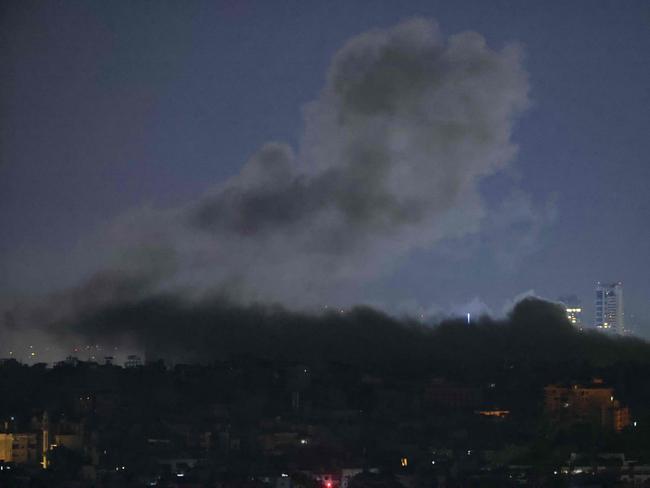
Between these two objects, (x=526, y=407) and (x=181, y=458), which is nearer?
(x=181, y=458)

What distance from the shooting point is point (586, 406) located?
2158cm

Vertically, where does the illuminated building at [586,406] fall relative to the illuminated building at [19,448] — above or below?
above

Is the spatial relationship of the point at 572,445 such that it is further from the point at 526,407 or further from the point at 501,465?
the point at 526,407

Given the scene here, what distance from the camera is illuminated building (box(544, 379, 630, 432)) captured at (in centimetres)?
2086

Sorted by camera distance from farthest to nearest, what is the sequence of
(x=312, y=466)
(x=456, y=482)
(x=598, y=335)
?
(x=598, y=335) → (x=312, y=466) → (x=456, y=482)

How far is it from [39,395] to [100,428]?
298 cm

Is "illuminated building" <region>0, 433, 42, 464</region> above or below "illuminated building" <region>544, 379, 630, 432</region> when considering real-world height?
below

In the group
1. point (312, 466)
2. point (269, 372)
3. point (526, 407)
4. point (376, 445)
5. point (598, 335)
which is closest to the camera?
point (312, 466)

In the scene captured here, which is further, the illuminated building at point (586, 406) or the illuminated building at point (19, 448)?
the illuminated building at point (586, 406)

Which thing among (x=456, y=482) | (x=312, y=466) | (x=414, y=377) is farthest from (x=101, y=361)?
(x=456, y=482)

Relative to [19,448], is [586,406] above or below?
above

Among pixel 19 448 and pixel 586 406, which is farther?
pixel 586 406

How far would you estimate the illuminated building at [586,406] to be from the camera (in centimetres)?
2086

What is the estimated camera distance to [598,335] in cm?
2681
